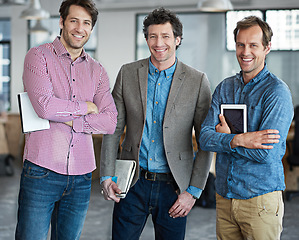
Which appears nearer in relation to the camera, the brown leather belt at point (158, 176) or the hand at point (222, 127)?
the hand at point (222, 127)

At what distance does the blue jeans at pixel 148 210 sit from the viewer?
2.22 m

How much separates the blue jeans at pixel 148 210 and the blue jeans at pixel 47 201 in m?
0.27

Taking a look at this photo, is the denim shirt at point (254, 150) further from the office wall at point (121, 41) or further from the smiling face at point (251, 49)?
the office wall at point (121, 41)

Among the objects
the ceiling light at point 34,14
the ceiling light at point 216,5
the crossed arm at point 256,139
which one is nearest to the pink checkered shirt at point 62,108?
the crossed arm at point 256,139

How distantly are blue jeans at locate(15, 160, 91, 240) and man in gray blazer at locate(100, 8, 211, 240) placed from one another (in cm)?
23

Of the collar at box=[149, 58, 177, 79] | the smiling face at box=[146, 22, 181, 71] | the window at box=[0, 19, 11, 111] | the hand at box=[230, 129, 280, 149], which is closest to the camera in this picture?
the hand at box=[230, 129, 280, 149]

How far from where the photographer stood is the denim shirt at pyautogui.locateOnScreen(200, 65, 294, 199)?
6.09ft

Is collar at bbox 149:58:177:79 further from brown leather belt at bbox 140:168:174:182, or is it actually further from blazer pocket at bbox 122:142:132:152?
brown leather belt at bbox 140:168:174:182

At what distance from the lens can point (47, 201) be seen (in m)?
1.97

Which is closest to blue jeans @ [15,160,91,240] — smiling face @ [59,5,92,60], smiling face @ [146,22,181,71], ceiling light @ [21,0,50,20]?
smiling face @ [59,5,92,60]

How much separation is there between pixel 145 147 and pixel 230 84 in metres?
0.56

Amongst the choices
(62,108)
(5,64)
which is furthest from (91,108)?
(5,64)

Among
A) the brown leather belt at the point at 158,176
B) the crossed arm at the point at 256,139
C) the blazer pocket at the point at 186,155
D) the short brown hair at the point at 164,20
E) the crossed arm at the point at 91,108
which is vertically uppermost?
the short brown hair at the point at 164,20

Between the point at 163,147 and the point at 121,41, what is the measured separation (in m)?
6.65
